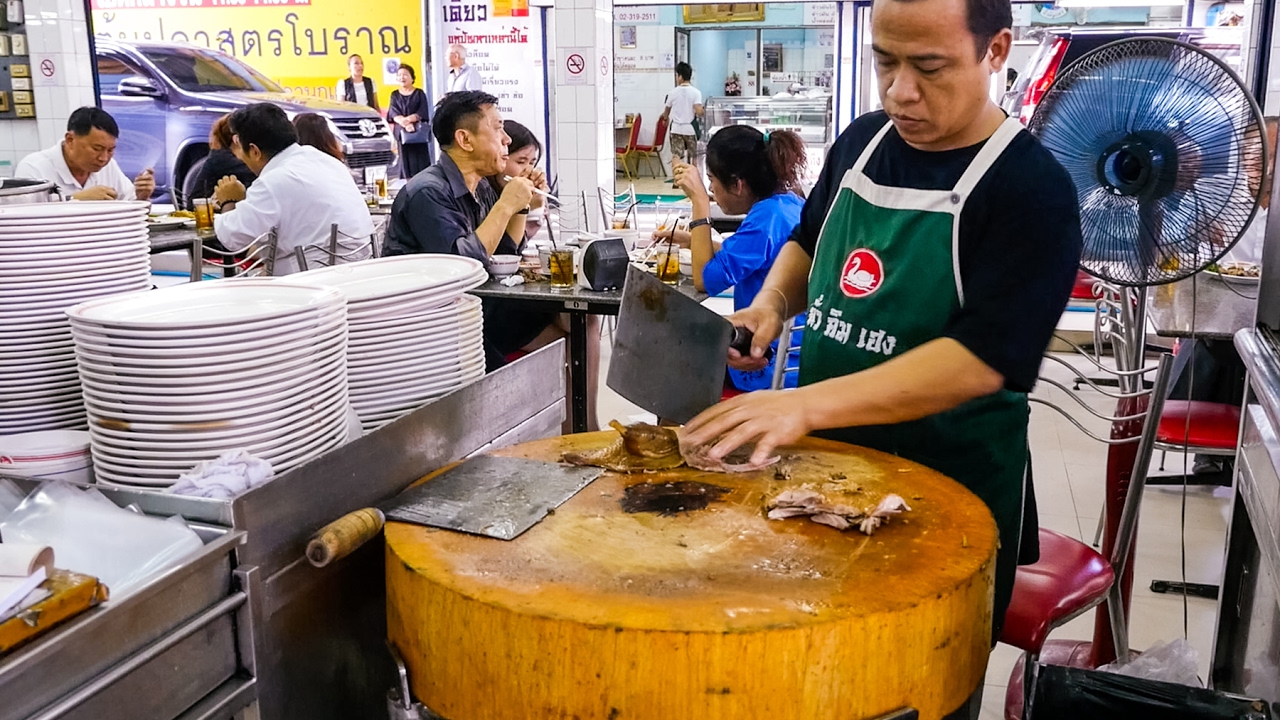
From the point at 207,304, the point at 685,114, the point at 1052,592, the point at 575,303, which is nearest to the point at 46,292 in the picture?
the point at 207,304

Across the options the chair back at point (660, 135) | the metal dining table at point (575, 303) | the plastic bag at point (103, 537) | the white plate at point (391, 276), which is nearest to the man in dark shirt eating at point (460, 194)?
the metal dining table at point (575, 303)

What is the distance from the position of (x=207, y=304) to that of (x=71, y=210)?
295mm

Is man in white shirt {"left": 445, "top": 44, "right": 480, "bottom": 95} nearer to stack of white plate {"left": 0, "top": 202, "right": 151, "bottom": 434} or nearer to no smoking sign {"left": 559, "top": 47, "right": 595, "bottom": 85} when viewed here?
no smoking sign {"left": 559, "top": 47, "right": 595, "bottom": 85}

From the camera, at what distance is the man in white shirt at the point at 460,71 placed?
10.8 m

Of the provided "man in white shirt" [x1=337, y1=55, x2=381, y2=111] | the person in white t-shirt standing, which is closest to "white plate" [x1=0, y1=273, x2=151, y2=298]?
"man in white shirt" [x1=337, y1=55, x2=381, y2=111]

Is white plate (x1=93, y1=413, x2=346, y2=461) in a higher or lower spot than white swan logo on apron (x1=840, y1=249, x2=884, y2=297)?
lower

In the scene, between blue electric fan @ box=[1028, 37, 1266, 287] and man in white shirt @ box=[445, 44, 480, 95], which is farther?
man in white shirt @ box=[445, 44, 480, 95]

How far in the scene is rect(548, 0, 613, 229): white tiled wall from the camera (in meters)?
7.73

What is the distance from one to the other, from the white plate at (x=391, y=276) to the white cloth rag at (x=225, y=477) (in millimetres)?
382

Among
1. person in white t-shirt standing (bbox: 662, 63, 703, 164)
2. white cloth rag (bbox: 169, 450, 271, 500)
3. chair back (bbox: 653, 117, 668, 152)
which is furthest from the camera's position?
chair back (bbox: 653, 117, 668, 152)

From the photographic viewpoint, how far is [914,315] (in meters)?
1.62

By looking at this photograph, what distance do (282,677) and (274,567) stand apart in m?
0.15

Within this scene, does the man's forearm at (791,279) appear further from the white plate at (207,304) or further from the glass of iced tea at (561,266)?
the glass of iced tea at (561,266)

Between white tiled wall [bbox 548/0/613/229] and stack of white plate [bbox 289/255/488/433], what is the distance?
6.30 m
